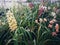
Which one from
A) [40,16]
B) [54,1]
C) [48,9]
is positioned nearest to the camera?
[40,16]

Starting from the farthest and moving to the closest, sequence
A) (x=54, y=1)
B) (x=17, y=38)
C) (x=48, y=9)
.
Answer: (x=54, y=1) < (x=48, y=9) < (x=17, y=38)

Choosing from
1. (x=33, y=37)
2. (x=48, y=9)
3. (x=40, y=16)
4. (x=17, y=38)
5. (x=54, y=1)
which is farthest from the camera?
(x=54, y=1)

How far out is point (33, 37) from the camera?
2732 millimetres

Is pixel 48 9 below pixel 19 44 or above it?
above

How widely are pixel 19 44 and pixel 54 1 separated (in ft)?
6.58

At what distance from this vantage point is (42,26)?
8.90ft

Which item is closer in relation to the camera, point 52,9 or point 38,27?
point 38,27

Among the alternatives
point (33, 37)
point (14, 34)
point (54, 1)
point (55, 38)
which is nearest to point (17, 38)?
point (14, 34)

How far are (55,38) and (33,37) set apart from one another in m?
0.30

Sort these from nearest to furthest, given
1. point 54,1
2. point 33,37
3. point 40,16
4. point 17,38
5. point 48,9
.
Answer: point 17,38, point 33,37, point 40,16, point 48,9, point 54,1

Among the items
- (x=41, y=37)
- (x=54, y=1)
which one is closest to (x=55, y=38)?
(x=41, y=37)

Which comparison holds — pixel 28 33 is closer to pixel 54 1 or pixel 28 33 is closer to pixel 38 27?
pixel 38 27

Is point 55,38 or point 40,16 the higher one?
point 40,16

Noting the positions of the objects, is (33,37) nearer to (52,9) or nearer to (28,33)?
(28,33)
